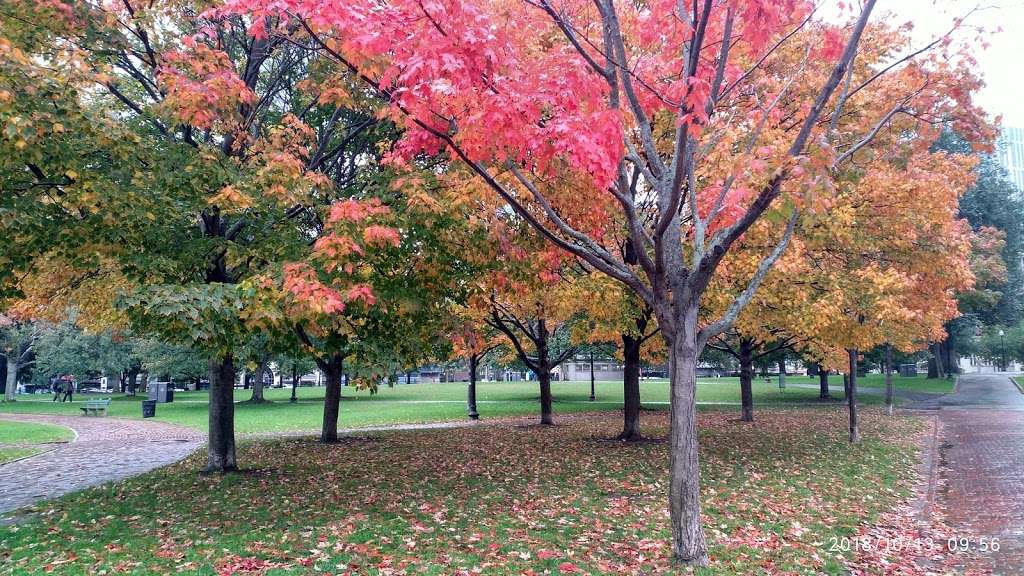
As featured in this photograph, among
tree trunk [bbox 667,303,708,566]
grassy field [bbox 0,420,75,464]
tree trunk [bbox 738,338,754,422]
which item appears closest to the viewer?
tree trunk [bbox 667,303,708,566]

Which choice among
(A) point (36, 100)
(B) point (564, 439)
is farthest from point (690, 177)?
(B) point (564, 439)

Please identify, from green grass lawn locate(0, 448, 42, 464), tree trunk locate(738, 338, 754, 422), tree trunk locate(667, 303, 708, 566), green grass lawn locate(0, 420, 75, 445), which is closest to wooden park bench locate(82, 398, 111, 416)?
green grass lawn locate(0, 420, 75, 445)

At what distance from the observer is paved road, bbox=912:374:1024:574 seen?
6.59m

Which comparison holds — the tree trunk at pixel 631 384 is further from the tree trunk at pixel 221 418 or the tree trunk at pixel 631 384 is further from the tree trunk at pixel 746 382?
the tree trunk at pixel 221 418

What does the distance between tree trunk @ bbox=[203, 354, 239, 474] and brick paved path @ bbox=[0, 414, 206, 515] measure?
5.62ft

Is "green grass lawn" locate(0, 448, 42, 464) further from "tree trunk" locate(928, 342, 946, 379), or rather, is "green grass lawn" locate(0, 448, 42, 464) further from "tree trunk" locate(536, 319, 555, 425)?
"tree trunk" locate(928, 342, 946, 379)

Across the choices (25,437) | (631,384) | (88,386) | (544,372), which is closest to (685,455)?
(631,384)

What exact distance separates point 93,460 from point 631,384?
12.5 meters

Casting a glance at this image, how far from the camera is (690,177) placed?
20.8ft

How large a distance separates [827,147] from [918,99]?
294cm

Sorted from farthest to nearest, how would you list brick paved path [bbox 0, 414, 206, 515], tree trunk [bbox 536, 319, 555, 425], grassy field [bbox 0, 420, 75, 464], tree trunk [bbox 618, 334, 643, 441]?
1. tree trunk [bbox 536, 319, 555, 425]
2. tree trunk [bbox 618, 334, 643, 441]
3. grassy field [bbox 0, 420, 75, 464]
4. brick paved path [bbox 0, 414, 206, 515]

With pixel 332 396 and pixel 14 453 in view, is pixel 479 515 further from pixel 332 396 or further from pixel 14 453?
pixel 14 453

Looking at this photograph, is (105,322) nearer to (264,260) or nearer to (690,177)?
(264,260)

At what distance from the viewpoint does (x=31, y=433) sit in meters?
19.2
